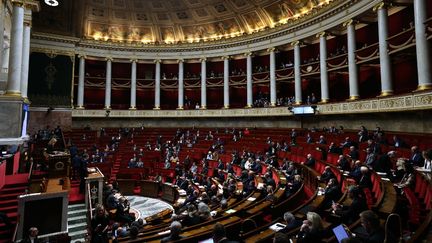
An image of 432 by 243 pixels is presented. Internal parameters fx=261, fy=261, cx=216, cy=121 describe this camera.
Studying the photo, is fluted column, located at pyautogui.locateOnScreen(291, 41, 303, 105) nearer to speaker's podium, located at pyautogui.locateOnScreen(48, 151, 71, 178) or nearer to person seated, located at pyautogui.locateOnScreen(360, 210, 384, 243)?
speaker's podium, located at pyautogui.locateOnScreen(48, 151, 71, 178)

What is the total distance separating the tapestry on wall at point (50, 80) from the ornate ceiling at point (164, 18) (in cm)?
245

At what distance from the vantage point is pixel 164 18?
26516 mm

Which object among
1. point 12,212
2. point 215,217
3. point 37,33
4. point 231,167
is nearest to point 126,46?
point 37,33

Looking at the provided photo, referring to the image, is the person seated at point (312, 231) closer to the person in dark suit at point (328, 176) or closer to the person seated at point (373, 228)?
the person seated at point (373, 228)

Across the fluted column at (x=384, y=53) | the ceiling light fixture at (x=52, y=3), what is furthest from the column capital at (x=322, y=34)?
the ceiling light fixture at (x=52, y=3)

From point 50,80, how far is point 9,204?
57.6 feet

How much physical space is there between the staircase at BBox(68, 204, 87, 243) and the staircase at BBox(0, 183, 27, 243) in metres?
1.54

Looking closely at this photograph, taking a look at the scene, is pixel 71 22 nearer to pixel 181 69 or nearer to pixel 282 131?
pixel 181 69

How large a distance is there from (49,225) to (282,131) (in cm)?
1549

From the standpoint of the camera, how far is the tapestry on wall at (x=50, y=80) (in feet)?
70.8

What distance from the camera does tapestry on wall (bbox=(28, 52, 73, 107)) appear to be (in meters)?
21.6

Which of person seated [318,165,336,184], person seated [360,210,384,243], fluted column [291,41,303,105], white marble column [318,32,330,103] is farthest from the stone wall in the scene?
person seated [360,210,384,243]

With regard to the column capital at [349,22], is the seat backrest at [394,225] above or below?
below

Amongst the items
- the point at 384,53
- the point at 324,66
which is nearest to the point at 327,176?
the point at 384,53
